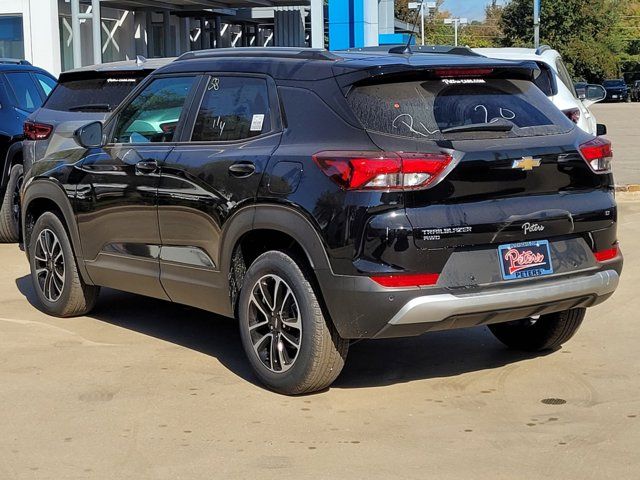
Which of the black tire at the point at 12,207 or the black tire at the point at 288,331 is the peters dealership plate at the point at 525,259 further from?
the black tire at the point at 12,207

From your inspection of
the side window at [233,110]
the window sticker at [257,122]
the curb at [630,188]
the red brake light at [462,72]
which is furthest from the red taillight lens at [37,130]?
the curb at [630,188]

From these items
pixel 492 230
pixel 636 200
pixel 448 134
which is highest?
pixel 448 134

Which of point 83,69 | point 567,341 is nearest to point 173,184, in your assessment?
point 567,341

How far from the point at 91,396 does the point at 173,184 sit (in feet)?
4.35

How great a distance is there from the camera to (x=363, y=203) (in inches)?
214

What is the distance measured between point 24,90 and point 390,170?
25.6ft

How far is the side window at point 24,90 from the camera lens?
12.1 m

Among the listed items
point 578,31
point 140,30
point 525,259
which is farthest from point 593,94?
point 578,31

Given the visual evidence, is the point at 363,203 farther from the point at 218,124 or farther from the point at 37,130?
the point at 37,130

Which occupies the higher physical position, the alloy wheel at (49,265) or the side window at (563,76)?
the side window at (563,76)

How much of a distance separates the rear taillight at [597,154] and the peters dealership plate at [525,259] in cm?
57

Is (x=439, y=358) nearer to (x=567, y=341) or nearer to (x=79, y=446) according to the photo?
(x=567, y=341)

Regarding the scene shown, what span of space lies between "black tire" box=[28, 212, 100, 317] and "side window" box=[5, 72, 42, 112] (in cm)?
423

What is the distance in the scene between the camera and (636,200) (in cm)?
1461
